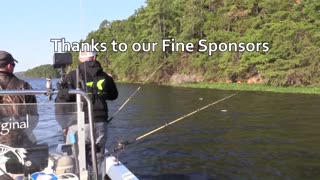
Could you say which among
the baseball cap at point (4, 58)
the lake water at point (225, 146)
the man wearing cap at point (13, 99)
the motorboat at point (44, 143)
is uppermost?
the baseball cap at point (4, 58)

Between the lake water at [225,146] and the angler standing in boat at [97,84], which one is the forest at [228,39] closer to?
the lake water at [225,146]

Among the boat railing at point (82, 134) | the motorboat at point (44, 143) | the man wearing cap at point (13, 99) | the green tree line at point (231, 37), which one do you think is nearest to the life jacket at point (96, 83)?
the man wearing cap at point (13, 99)

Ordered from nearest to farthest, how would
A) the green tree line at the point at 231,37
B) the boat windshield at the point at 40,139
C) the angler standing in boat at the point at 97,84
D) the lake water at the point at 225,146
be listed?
1. the boat windshield at the point at 40,139
2. the angler standing in boat at the point at 97,84
3. the lake water at the point at 225,146
4. the green tree line at the point at 231,37

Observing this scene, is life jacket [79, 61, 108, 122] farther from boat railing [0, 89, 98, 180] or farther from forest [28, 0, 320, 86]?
forest [28, 0, 320, 86]

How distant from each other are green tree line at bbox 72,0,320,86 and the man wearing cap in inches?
1380

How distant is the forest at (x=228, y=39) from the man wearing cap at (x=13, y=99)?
35062 millimetres

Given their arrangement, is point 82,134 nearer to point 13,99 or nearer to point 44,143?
point 44,143

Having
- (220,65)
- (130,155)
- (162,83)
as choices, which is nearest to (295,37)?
(220,65)

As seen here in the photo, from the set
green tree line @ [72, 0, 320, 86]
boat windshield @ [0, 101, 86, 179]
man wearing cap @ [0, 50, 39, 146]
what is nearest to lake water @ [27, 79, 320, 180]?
man wearing cap @ [0, 50, 39, 146]

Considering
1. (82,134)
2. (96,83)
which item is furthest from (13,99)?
(96,83)

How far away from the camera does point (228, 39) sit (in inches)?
2611

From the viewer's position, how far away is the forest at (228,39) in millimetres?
49722

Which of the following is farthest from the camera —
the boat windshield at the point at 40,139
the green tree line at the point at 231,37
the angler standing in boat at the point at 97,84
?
the green tree line at the point at 231,37

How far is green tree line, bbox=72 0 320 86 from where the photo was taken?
163ft
